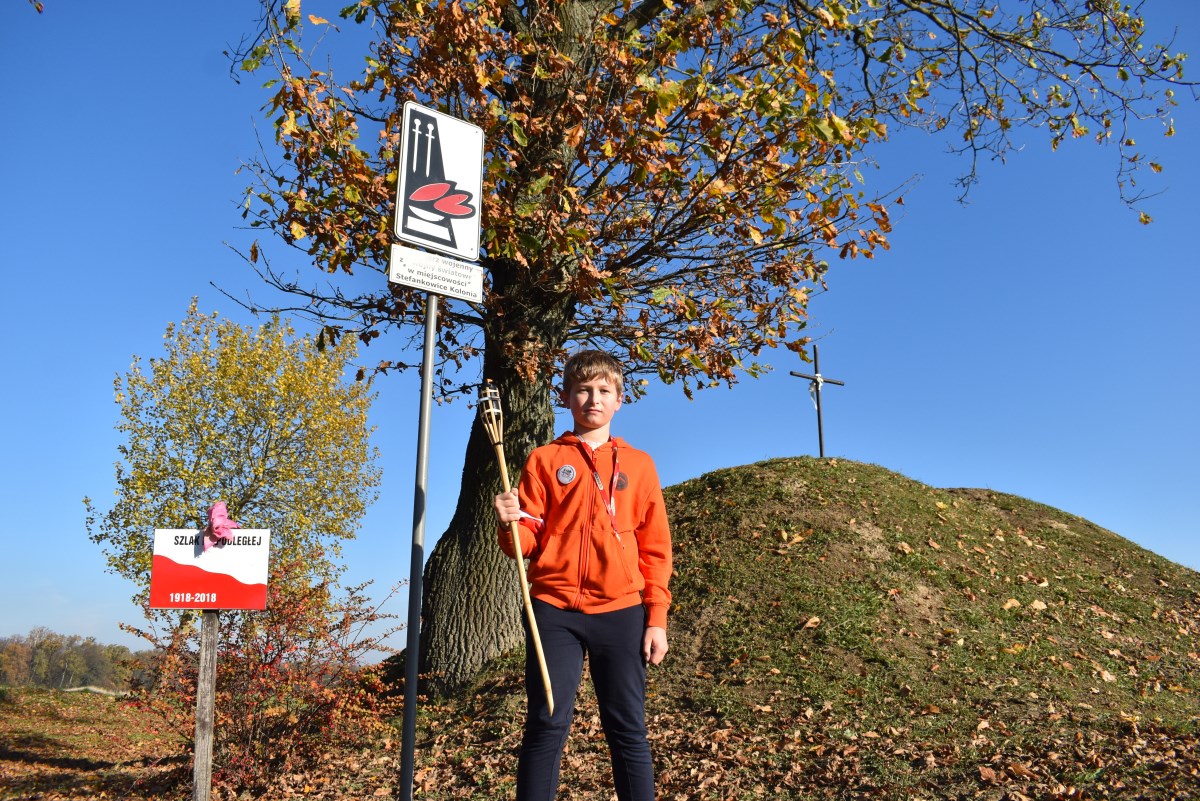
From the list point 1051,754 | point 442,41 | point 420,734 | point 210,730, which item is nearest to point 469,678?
point 420,734

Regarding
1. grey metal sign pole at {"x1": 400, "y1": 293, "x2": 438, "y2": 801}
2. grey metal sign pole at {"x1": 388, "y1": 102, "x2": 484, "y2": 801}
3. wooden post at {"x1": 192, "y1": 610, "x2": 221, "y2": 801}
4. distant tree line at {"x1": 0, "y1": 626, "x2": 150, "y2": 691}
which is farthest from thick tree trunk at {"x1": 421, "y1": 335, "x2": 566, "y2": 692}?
distant tree line at {"x1": 0, "y1": 626, "x2": 150, "y2": 691}

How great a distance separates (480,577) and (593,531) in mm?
5210

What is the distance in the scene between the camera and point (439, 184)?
4.48 metres

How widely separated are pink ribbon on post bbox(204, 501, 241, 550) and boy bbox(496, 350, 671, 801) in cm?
355

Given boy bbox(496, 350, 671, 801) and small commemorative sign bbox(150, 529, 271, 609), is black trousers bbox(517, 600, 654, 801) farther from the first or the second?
small commemorative sign bbox(150, 529, 271, 609)

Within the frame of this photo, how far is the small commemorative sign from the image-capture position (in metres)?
6.28

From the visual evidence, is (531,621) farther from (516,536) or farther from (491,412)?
(491,412)

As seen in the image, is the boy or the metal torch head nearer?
the boy

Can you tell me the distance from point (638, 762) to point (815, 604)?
230 inches

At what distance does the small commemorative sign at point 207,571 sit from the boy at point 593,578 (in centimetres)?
351

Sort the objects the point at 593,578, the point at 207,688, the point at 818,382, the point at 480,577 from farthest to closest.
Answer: the point at 818,382 < the point at 480,577 < the point at 207,688 < the point at 593,578

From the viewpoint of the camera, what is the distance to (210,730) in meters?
6.44

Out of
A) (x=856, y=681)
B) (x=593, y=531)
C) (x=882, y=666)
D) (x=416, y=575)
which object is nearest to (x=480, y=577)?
(x=856, y=681)

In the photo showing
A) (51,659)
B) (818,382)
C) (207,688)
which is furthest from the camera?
(51,659)
